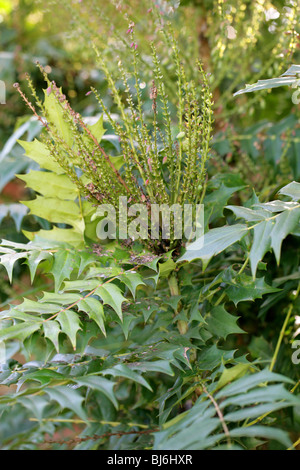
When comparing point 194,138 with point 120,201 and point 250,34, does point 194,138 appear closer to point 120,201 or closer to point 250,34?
point 120,201

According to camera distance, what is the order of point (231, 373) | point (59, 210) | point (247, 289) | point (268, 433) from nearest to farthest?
point (268, 433)
point (231, 373)
point (247, 289)
point (59, 210)

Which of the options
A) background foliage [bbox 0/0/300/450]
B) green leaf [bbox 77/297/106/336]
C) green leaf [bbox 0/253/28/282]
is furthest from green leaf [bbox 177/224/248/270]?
green leaf [bbox 0/253/28/282]

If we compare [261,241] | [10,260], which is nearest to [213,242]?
[261,241]

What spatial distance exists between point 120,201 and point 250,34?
20.7 inches

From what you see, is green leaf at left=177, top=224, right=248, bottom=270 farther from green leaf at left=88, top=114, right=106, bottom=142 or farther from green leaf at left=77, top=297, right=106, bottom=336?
green leaf at left=88, top=114, right=106, bottom=142

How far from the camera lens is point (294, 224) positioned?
464 mm

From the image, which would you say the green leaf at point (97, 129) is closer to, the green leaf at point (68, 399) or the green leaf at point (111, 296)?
the green leaf at point (111, 296)

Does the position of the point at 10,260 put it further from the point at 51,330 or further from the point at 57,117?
the point at 57,117

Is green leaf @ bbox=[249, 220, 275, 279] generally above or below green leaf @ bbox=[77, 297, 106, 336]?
above

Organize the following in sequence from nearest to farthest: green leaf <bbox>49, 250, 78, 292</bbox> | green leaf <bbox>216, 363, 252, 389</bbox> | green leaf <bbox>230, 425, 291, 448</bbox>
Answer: green leaf <bbox>230, 425, 291, 448</bbox> → green leaf <bbox>216, 363, 252, 389</bbox> → green leaf <bbox>49, 250, 78, 292</bbox>

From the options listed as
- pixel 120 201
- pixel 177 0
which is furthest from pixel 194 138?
pixel 177 0

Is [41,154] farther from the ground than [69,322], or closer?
farther from the ground

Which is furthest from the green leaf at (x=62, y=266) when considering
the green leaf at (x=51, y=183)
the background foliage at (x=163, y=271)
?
the green leaf at (x=51, y=183)
